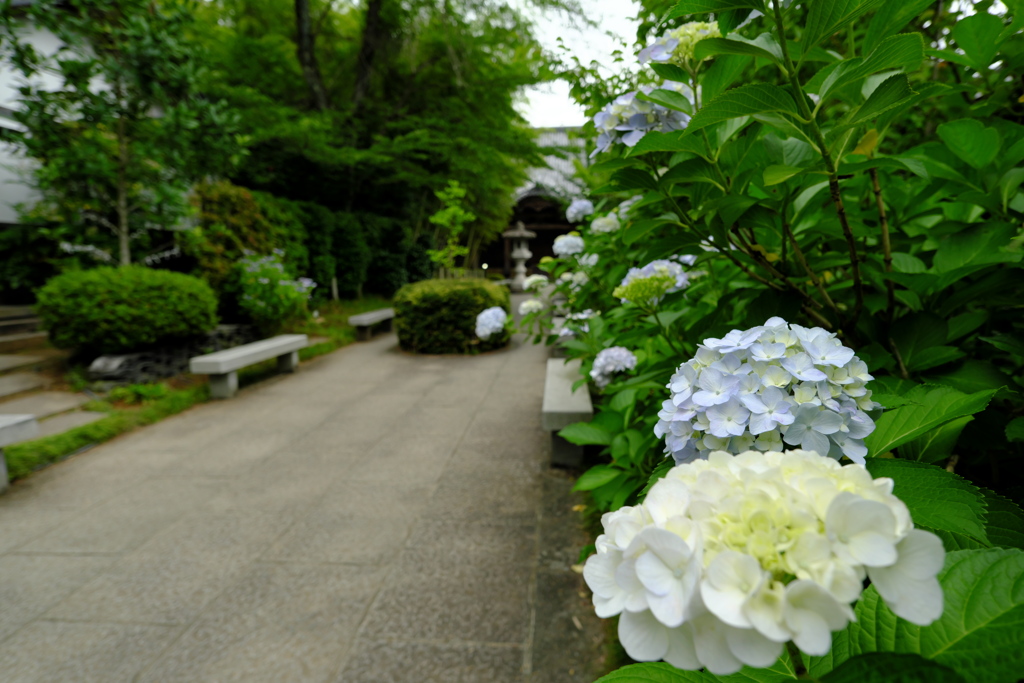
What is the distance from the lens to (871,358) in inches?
37.3

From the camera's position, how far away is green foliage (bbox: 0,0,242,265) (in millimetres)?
5098

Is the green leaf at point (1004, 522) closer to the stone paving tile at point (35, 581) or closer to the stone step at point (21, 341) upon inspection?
the stone paving tile at point (35, 581)

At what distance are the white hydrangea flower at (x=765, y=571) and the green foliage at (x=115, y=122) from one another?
6656mm

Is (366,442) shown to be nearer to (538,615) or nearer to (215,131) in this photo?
(538,615)

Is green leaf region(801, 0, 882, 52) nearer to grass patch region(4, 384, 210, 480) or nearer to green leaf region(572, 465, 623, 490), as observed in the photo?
green leaf region(572, 465, 623, 490)

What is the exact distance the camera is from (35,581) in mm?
2221

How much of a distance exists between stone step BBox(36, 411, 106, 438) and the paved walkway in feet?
1.39

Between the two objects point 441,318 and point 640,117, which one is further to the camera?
point 441,318

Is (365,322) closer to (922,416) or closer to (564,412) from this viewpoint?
(564,412)

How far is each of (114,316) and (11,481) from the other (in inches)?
79.1

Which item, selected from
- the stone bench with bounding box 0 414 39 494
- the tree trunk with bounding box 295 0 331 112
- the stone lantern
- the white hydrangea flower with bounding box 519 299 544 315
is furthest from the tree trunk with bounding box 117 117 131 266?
the stone lantern

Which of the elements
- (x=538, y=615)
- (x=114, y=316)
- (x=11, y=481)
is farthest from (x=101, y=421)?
(x=538, y=615)

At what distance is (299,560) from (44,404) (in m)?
3.70

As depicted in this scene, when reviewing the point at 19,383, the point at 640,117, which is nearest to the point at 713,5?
the point at 640,117
